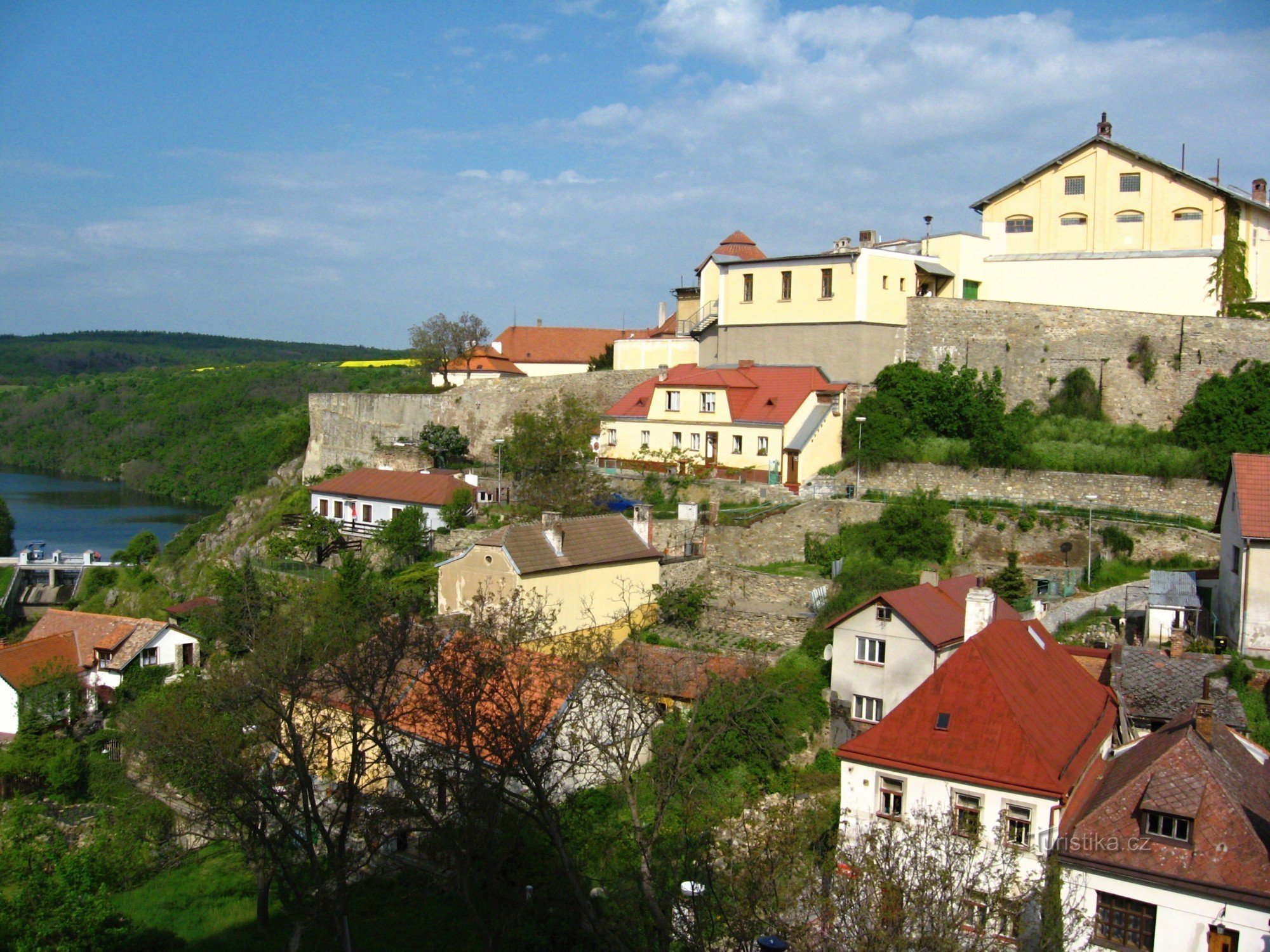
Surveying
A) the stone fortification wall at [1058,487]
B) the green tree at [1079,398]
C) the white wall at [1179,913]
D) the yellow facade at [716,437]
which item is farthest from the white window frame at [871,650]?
the green tree at [1079,398]

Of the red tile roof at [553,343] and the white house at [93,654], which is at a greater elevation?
the red tile roof at [553,343]

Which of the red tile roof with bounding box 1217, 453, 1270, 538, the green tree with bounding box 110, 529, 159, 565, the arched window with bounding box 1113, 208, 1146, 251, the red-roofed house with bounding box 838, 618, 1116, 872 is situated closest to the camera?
the red-roofed house with bounding box 838, 618, 1116, 872

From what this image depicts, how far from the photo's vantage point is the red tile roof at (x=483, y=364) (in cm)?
4691

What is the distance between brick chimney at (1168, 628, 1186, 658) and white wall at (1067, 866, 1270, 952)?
21.0 ft

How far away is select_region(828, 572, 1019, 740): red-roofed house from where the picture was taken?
17016 millimetres

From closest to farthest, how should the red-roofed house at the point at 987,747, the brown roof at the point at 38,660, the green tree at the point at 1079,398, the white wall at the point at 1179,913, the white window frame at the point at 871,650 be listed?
the white wall at the point at 1179,913, the red-roofed house at the point at 987,747, the white window frame at the point at 871,650, the brown roof at the point at 38,660, the green tree at the point at 1079,398

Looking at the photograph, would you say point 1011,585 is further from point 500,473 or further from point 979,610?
point 500,473

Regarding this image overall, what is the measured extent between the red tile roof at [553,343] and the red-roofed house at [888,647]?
33973 mm

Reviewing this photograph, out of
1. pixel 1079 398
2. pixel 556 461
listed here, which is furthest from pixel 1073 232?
pixel 556 461

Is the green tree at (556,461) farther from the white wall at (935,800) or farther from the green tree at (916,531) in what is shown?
the white wall at (935,800)

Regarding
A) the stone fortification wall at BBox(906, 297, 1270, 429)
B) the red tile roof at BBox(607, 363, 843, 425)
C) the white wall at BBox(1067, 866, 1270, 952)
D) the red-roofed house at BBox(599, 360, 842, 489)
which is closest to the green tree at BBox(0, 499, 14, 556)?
the red-roofed house at BBox(599, 360, 842, 489)

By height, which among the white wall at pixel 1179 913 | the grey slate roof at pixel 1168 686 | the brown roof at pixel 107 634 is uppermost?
the grey slate roof at pixel 1168 686

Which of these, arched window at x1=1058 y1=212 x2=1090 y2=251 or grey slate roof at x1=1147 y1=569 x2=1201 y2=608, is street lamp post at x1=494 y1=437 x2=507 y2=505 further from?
grey slate roof at x1=1147 y1=569 x2=1201 y2=608

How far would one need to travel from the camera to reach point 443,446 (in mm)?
35781
